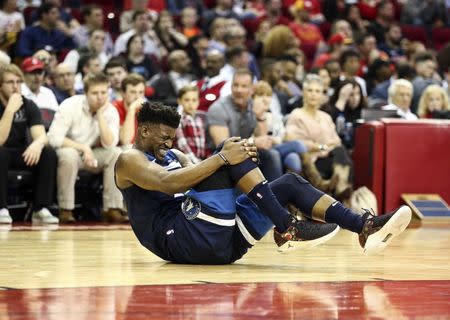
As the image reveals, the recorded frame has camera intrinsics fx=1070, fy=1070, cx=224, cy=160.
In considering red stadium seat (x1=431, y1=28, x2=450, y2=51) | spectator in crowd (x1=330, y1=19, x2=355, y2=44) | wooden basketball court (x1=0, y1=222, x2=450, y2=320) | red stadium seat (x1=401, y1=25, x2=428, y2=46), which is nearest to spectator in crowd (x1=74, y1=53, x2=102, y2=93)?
wooden basketball court (x1=0, y1=222, x2=450, y2=320)

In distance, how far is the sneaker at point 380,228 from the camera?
517 centimetres

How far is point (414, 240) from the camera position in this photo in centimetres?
768

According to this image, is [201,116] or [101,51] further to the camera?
[101,51]

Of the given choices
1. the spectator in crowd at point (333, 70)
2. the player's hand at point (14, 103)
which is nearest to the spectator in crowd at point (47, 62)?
the player's hand at point (14, 103)

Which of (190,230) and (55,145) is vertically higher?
(190,230)

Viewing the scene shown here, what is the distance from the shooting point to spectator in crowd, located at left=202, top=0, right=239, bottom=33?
47.8ft

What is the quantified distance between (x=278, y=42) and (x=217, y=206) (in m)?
8.63

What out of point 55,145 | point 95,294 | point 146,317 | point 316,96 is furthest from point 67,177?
point 146,317

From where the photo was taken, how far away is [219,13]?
14.7 m

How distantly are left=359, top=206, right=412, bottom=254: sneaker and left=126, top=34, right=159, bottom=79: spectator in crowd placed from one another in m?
7.17

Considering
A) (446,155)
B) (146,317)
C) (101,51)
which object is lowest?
(446,155)

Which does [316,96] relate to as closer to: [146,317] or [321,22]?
[321,22]

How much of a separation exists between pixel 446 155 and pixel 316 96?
139cm

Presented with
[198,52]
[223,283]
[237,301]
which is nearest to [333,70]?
[198,52]
